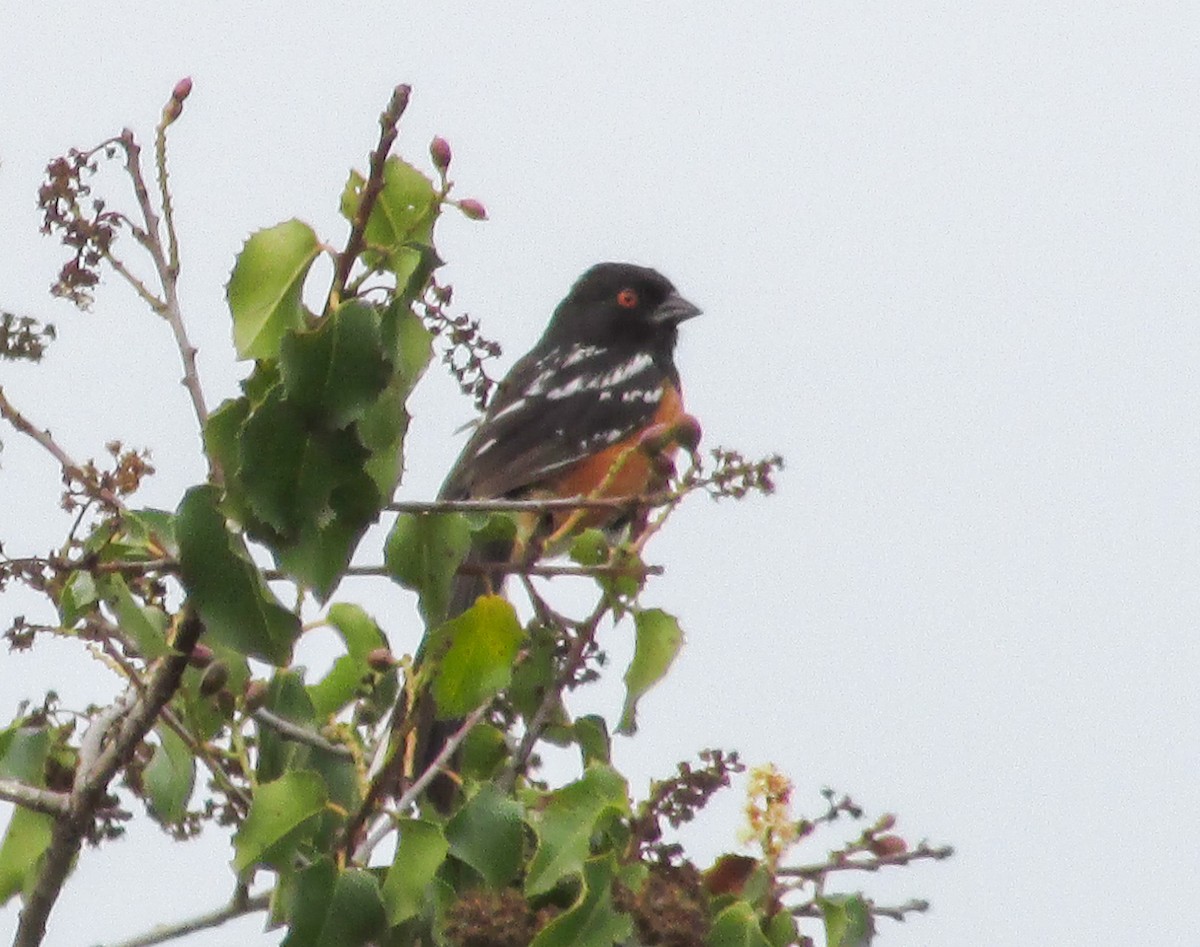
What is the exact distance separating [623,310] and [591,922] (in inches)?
156

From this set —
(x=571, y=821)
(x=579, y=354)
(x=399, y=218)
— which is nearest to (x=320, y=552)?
(x=399, y=218)

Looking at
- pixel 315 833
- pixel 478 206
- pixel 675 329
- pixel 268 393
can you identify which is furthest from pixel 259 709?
pixel 675 329

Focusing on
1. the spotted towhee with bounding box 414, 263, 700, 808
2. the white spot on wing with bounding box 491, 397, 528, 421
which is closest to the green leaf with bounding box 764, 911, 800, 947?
the spotted towhee with bounding box 414, 263, 700, 808

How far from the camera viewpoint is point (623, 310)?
5.81 metres

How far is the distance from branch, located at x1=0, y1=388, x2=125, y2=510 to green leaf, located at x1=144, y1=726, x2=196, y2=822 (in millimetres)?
375

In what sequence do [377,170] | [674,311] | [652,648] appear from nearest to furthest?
[377,170]
[652,648]
[674,311]

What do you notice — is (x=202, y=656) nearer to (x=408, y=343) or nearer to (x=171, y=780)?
(x=171, y=780)

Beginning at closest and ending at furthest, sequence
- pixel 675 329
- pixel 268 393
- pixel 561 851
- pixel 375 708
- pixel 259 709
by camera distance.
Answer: pixel 268 393 < pixel 561 851 < pixel 259 709 < pixel 375 708 < pixel 675 329

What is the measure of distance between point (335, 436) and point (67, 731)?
78cm

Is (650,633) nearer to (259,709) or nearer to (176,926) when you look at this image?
(259,709)

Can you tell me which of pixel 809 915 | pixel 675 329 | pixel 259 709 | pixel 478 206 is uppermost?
pixel 675 329

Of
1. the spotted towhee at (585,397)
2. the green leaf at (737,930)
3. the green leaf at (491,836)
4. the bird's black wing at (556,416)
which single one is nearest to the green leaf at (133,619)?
the green leaf at (491,836)

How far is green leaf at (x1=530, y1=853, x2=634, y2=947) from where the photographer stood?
76.6 inches

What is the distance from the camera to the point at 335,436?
5.89 ft
